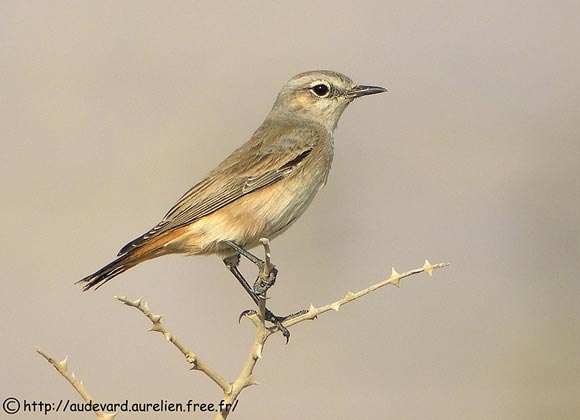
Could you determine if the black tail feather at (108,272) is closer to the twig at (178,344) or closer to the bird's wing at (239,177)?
the bird's wing at (239,177)

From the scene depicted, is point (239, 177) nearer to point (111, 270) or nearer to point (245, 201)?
point (245, 201)

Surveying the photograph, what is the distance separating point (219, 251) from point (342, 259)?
520 cm

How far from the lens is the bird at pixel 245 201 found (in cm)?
589

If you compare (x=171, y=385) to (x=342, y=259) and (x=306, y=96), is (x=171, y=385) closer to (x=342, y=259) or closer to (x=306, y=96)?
(x=342, y=259)

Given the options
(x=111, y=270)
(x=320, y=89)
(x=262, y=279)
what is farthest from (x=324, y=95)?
(x=262, y=279)

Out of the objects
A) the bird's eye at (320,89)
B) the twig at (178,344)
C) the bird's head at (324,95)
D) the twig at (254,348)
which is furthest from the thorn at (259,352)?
the bird's eye at (320,89)

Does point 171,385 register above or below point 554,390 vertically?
above

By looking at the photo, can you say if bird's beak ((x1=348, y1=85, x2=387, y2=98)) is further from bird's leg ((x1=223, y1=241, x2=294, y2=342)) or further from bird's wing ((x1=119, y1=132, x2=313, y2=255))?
bird's leg ((x1=223, y1=241, x2=294, y2=342))

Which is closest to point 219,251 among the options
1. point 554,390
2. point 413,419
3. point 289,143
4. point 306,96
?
point 289,143

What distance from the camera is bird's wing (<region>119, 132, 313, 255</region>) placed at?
596cm

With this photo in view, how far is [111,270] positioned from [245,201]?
890 millimetres

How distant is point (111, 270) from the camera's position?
18.0ft

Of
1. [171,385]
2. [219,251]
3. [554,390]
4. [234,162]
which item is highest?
[234,162]

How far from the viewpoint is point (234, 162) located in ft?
20.5
